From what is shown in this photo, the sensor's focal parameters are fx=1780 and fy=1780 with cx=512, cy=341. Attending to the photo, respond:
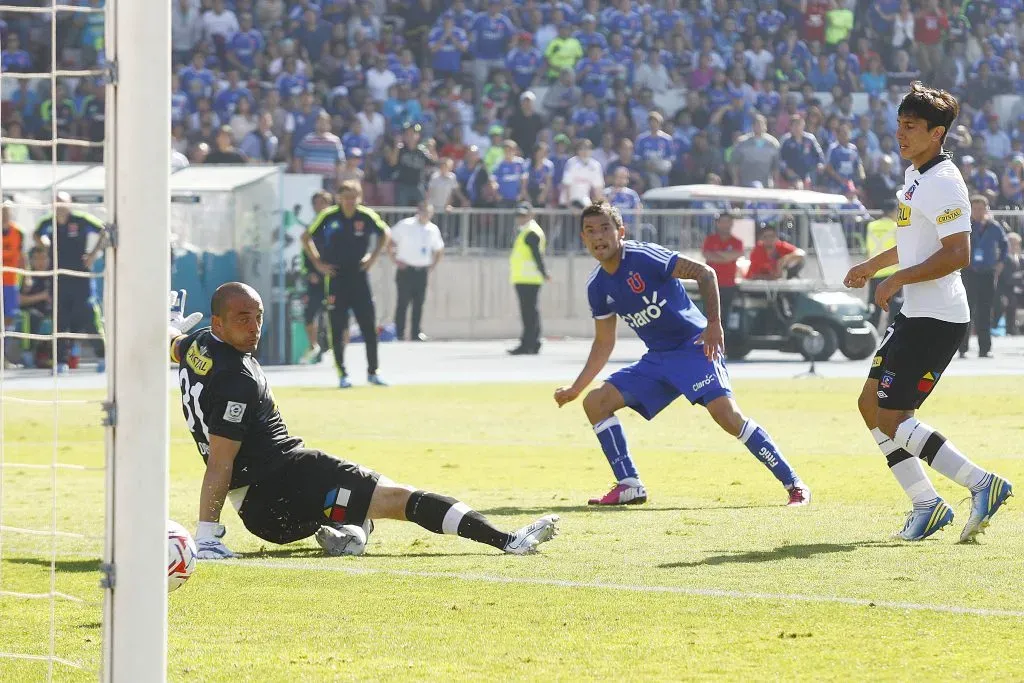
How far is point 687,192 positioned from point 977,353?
15.3 ft

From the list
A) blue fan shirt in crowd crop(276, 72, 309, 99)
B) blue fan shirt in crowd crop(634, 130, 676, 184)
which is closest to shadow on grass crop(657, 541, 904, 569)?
blue fan shirt in crowd crop(634, 130, 676, 184)

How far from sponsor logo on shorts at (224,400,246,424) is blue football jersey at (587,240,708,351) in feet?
8.68

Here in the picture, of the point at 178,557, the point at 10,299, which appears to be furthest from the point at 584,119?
the point at 178,557

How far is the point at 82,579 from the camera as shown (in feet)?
23.4

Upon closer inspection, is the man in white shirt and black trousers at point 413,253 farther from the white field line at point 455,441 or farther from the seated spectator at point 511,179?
the white field line at point 455,441

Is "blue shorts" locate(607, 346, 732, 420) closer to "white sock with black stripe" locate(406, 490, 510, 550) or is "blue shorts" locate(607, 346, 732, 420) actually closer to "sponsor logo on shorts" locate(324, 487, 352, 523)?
"white sock with black stripe" locate(406, 490, 510, 550)

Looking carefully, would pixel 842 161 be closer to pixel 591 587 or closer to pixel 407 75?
pixel 407 75

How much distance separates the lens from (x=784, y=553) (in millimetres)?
7445

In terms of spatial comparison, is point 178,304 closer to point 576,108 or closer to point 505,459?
point 505,459

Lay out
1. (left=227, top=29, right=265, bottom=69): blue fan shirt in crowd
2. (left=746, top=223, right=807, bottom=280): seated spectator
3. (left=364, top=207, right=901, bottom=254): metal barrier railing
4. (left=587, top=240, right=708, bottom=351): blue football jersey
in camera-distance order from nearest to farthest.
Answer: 1. (left=587, top=240, right=708, bottom=351): blue football jersey
2. (left=746, top=223, right=807, bottom=280): seated spectator
3. (left=364, top=207, right=901, bottom=254): metal barrier railing
4. (left=227, top=29, right=265, bottom=69): blue fan shirt in crowd

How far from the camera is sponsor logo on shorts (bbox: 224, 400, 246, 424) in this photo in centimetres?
733

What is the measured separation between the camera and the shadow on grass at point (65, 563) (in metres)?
7.41

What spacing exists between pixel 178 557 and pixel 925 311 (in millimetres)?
3428

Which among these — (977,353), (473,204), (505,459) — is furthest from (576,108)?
(505,459)
